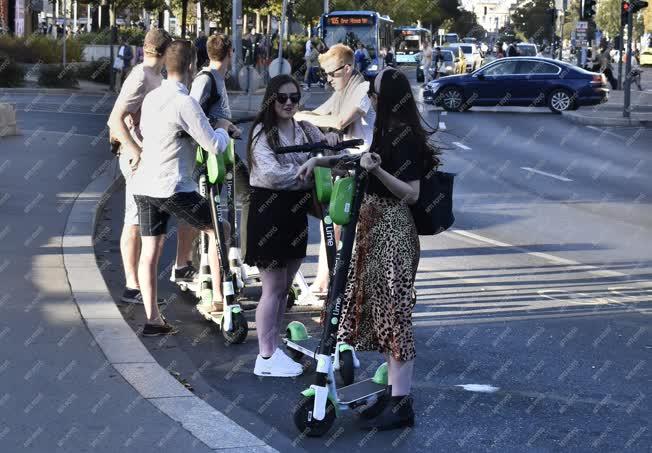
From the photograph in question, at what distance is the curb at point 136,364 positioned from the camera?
552 centimetres

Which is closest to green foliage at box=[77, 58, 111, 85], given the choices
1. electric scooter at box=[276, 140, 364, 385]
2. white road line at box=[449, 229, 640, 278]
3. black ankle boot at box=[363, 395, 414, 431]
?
white road line at box=[449, 229, 640, 278]

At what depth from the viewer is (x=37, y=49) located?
44094mm

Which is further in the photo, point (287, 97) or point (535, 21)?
point (535, 21)

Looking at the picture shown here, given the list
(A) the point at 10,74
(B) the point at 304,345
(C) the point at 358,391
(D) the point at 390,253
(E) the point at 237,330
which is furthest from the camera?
(A) the point at 10,74

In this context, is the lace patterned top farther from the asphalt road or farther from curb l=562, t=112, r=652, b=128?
curb l=562, t=112, r=652, b=128

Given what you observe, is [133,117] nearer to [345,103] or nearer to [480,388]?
[345,103]

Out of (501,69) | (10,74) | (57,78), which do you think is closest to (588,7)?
(501,69)

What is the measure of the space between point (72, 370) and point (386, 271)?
5.64 ft

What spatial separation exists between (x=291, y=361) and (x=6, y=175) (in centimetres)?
892

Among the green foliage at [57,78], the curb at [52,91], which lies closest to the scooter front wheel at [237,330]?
the curb at [52,91]

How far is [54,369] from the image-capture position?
6461 millimetres

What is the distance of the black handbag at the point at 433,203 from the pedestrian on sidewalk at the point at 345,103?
2.07 m

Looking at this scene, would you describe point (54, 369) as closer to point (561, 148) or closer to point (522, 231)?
point (522, 231)

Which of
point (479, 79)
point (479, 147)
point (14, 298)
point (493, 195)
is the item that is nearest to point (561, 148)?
point (479, 147)
